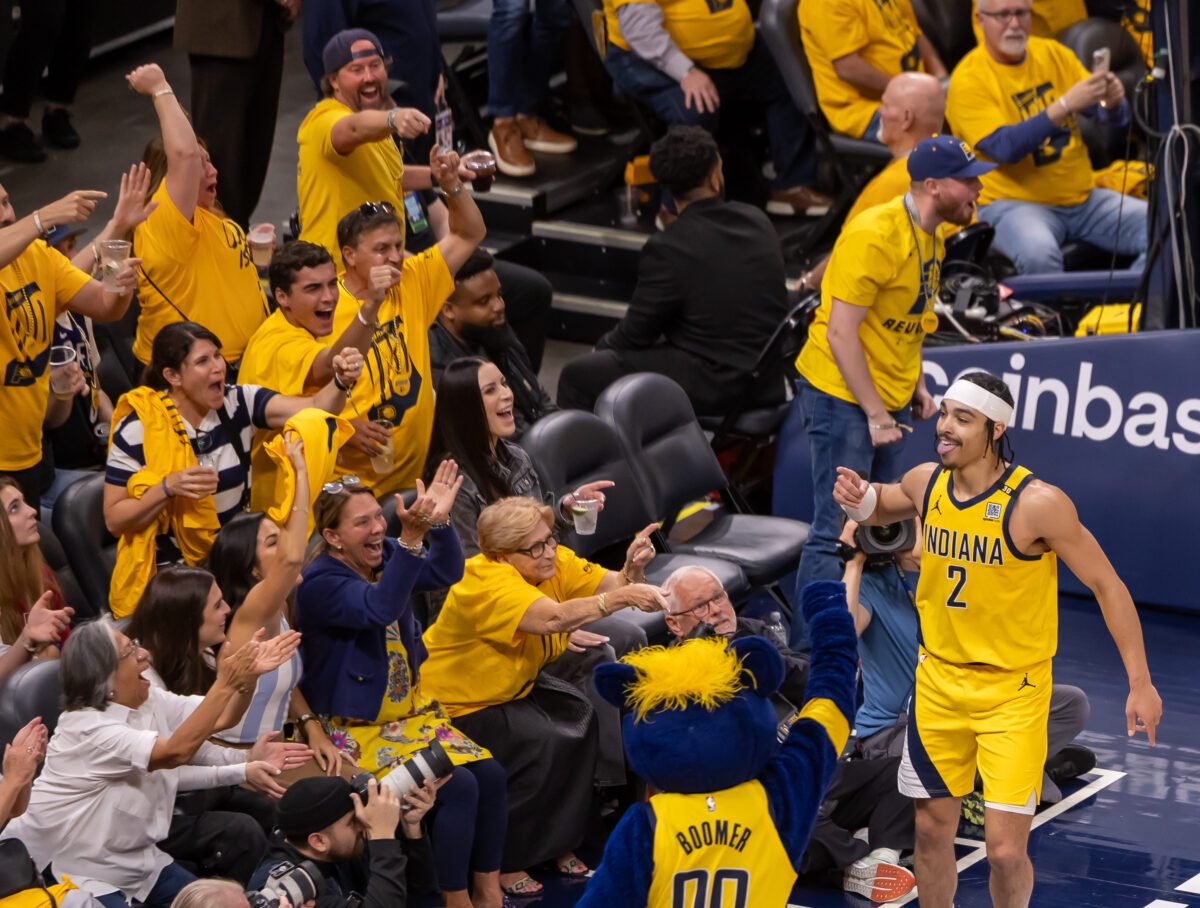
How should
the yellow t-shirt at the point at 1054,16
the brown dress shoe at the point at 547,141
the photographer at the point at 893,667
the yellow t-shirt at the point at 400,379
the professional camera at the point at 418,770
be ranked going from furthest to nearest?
1. the brown dress shoe at the point at 547,141
2. the yellow t-shirt at the point at 1054,16
3. the yellow t-shirt at the point at 400,379
4. the photographer at the point at 893,667
5. the professional camera at the point at 418,770

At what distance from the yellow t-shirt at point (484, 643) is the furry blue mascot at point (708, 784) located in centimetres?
132

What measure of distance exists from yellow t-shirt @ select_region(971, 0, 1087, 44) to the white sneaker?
5.09 meters

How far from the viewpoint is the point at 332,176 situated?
7082 millimetres

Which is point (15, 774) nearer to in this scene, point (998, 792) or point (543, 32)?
point (998, 792)

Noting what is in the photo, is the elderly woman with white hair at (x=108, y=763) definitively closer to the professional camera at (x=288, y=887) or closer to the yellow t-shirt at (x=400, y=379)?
the professional camera at (x=288, y=887)

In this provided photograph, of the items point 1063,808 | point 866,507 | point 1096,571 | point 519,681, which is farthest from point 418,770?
point 1063,808

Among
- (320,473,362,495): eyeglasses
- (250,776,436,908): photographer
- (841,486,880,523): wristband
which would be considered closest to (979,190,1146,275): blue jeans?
(841,486,880,523): wristband

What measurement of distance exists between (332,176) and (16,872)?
3.29 metres

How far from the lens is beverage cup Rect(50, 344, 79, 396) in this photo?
20.4ft

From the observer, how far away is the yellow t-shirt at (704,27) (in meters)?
9.12

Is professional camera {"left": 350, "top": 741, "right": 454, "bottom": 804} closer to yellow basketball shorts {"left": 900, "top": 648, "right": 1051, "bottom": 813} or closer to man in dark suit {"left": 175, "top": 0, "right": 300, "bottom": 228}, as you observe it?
yellow basketball shorts {"left": 900, "top": 648, "right": 1051, "bottom": 813}

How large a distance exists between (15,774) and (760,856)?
5.35 ft

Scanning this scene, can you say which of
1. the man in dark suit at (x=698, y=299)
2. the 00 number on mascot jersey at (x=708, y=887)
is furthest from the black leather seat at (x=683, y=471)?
the 00 number on mascot jersey at (x=708, y=887)

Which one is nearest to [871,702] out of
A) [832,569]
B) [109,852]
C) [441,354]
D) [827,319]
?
[832,569]
